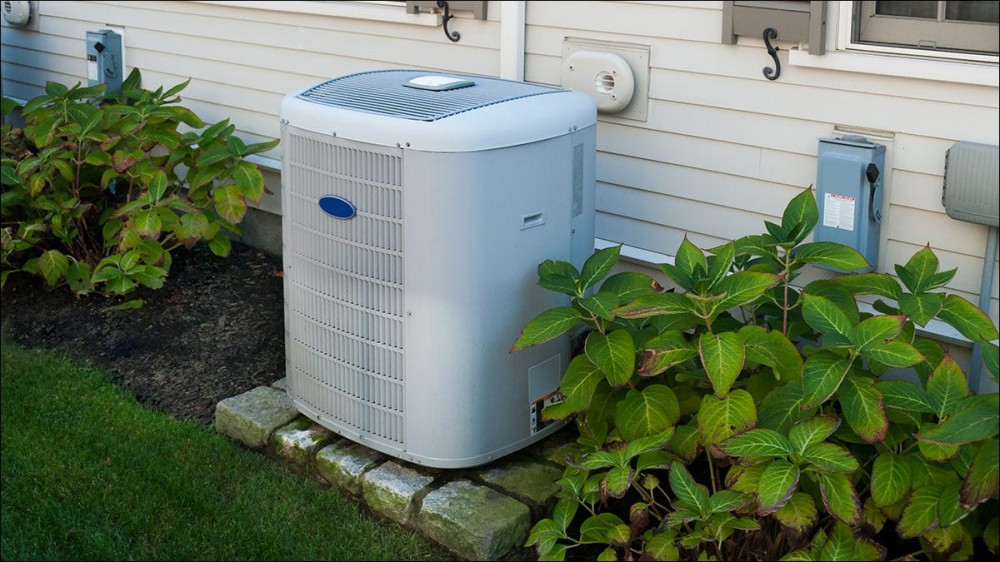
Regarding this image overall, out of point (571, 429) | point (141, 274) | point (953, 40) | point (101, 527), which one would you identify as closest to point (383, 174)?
point (571, 429)

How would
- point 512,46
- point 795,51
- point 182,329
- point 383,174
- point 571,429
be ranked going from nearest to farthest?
1. point 383,174
2. point 795,51
3. point 571,429
4. point 512,46
5. point 182,329

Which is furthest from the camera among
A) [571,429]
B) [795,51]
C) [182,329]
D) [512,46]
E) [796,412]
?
[182,329]

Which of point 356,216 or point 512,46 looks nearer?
point 356,216

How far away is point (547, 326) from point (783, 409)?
0.68 meters

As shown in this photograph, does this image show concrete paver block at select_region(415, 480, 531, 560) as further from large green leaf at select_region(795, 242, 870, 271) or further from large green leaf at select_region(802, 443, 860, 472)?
large green leaf at select_region(795, 242, 870, 271)

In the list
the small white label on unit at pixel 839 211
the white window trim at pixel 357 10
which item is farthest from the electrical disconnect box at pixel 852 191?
the white window trim at pixel 357 10

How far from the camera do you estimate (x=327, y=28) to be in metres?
5.30

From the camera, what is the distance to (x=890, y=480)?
9.98ft

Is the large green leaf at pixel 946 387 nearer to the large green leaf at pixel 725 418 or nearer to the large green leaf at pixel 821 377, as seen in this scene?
the large green leaf at pixel 821 377

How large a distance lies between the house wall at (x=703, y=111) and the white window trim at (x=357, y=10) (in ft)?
0.07

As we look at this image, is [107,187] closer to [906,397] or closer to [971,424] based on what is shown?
[906,397]

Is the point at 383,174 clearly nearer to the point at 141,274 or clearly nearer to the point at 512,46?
the point at 512,46

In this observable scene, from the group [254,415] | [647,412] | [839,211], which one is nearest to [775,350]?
[647,412]

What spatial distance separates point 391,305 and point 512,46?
1.37m
